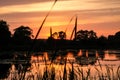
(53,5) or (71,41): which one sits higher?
(53,5)

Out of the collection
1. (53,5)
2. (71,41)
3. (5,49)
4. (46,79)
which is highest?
(5,49)

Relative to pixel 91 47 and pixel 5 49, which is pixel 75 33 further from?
pixel 91 47

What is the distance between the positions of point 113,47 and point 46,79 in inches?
3358

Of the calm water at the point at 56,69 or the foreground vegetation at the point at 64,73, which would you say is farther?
the calm water at the point at 56,69

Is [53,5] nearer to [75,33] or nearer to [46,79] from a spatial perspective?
[75,33]

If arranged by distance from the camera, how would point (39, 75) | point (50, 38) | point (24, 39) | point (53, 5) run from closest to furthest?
1. point (53, 5)
2. point (50, 38)
3. point (24, 39)
4. point (39, 75)

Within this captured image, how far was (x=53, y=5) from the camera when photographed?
14.2 feet

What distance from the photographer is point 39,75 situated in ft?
29.8

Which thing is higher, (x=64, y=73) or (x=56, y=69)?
(x=56, y=69)

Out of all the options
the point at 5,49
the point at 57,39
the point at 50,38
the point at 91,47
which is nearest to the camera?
the point at 50,38

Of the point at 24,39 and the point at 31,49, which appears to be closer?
the point at 31,49

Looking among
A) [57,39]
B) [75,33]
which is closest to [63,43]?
[57,39]

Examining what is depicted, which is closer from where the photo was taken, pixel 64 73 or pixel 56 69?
pixel 64 73

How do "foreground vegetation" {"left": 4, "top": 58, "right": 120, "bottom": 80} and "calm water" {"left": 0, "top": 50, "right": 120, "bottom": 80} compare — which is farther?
"calm water" {"left": 0, "top": 50, "right": 120, "bottom": 80}
